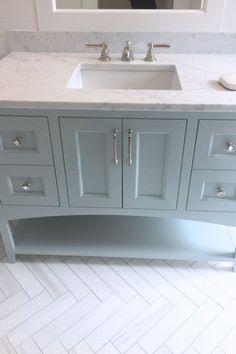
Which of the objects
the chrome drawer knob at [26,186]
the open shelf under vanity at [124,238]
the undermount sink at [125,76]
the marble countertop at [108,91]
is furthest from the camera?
the open shelf under vanity at [124,238]

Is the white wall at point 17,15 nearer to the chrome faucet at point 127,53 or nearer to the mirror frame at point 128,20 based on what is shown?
the mirror frame at point 128,20

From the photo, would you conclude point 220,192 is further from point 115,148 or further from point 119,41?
point 119,41

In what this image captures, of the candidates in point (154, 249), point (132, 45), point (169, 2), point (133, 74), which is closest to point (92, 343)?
point (154, 249)

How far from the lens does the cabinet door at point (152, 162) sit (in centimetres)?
103

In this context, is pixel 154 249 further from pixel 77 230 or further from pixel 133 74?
pixel 133 74

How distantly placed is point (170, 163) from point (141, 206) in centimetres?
22

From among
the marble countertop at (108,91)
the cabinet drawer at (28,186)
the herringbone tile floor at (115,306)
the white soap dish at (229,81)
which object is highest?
the white soap dish at (229,81)

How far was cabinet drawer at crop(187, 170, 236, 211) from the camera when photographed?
112 centimetres

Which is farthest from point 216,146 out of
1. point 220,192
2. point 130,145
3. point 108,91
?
point 108,91

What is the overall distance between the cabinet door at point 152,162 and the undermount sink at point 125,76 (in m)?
0.34

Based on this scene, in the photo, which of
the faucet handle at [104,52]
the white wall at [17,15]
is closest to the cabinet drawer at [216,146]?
the faucet handle at [104,52]

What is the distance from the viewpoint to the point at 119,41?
1.38m

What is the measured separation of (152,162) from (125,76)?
1.47ft

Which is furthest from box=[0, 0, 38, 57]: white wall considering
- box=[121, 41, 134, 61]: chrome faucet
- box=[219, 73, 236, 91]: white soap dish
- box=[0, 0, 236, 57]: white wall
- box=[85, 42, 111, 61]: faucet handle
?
box=[219, 73, 236, 91]: white soap dish
